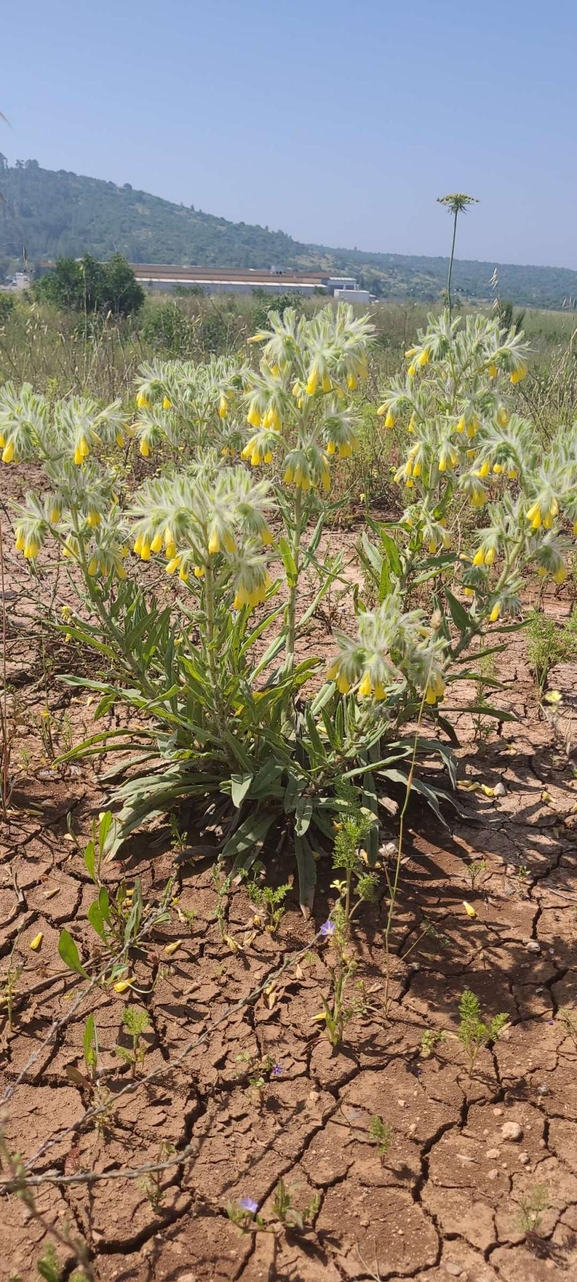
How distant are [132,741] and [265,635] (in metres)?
1.24

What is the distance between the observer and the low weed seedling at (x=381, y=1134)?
1.99m

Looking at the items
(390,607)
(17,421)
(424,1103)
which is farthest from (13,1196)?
(17,421)

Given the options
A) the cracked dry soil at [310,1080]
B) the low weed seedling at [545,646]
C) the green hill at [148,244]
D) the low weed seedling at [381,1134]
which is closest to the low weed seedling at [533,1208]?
the cracked dry soil at [310,1080]

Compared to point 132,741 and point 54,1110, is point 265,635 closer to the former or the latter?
point 132,741

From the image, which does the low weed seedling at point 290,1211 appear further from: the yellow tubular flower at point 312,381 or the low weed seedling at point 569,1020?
the yellow tubular flower at point 312,381

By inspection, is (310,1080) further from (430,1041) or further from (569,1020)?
(569,1020)

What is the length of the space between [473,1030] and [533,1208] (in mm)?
420

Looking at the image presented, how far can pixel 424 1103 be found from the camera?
84.8 inches

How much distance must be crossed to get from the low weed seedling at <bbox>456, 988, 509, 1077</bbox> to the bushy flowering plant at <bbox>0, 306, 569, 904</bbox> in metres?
0.69

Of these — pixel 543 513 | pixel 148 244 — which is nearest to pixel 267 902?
pixel 543 513

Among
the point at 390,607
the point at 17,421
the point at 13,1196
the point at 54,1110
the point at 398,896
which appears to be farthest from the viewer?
the point at 398,896

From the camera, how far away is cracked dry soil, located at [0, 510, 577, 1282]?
1824mm

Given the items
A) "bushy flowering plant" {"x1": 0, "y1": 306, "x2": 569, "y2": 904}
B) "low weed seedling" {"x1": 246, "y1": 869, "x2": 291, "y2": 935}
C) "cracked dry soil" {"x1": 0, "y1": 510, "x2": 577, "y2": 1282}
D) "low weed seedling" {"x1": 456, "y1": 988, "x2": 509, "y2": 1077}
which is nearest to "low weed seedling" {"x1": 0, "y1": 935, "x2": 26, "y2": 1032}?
"cracked dry soil" {"x1": 0, "y1": 510, "x2": 577, "y2": 1282}

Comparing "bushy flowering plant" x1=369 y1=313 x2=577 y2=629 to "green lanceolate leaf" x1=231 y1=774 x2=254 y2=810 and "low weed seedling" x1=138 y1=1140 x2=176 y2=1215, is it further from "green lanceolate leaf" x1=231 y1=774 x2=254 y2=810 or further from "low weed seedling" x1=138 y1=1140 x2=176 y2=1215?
"low weed seedling" x1=138 y1=1140 x2=176 y2=1215
